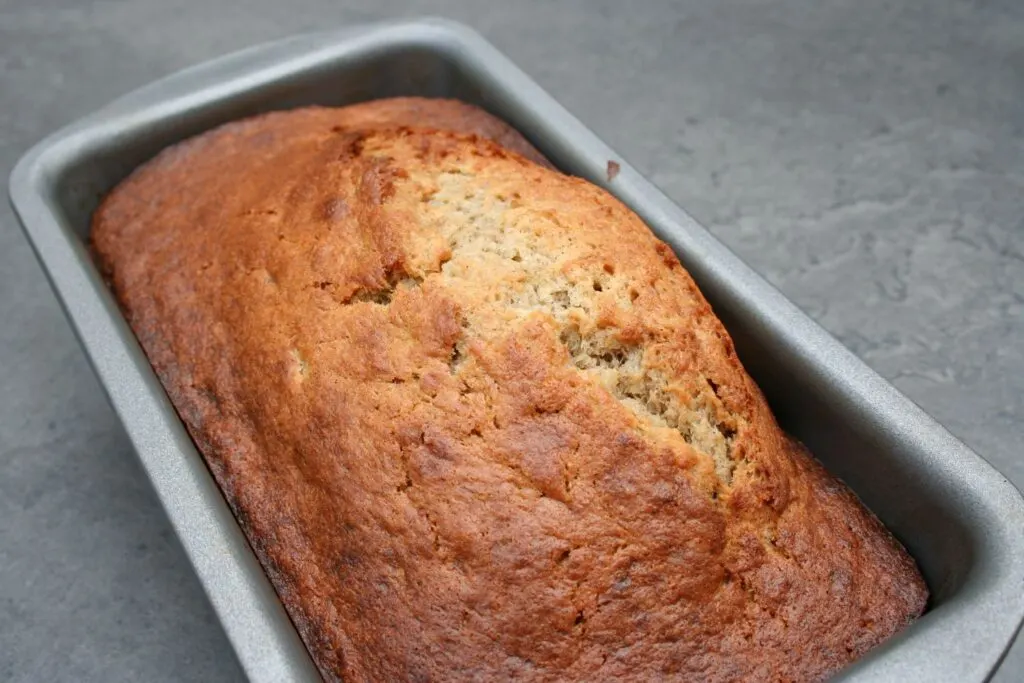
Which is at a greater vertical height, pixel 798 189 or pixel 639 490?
pixel 798 189

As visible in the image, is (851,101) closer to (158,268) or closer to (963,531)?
(963,531)

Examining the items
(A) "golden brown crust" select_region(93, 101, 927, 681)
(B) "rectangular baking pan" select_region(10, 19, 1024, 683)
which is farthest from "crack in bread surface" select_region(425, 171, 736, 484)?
(B) "rectangular baking pan" select_region(10, 19, 1024, 683)

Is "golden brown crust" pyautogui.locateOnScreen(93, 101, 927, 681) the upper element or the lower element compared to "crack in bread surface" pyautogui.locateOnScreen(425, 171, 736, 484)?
lower

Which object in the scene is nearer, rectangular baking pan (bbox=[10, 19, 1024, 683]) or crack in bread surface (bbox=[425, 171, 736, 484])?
rectangular baking pan (bbox=[10, 19, 1024, 683])

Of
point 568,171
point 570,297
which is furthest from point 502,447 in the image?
point 568,171

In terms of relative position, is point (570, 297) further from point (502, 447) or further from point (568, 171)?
point (568, 171)

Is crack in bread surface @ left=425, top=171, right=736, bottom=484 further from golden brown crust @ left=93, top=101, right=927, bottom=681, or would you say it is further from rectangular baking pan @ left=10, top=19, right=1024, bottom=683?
rectangular baking pan @ left=10, top=19, right=1024, bottom=683

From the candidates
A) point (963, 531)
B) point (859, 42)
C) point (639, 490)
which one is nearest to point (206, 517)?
point (639, 490)
